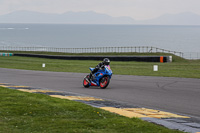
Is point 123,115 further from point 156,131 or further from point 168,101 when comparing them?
point 168,101

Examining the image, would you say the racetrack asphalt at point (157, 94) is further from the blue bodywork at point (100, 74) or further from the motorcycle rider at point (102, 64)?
the motorcycle rider at point (102, 64)

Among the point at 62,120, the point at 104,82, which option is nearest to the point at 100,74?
the point at 104,82

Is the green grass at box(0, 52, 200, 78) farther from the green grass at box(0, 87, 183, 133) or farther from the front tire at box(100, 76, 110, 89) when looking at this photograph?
the green grass at box(0, 87, 183, 133)

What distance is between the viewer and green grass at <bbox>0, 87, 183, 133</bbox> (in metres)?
7.77

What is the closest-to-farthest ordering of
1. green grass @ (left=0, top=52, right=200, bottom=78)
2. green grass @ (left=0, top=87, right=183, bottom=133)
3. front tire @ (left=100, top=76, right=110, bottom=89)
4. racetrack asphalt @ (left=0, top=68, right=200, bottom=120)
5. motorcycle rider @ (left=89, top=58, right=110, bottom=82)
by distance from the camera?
green grass @ (left=0, top=87, right=183, bottom=133)
racetrack asphalt @ (left=0, top=68, right=200, bottom=120)
motorcycle rider @ (left=89, top=58, right=110, bottom=82)
front tire @ (left=100, top=76, right=110, bottom=89)
green grass @ (left=0, top=52, right=200, bottom=78)

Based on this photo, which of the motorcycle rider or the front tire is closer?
the motorcycle rider

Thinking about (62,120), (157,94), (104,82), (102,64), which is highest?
(102,64)

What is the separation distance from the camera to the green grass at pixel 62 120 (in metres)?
7.77

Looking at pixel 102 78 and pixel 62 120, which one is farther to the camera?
pixel 102 78

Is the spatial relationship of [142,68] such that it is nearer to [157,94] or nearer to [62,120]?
[157,94]

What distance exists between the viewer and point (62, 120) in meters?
8.75

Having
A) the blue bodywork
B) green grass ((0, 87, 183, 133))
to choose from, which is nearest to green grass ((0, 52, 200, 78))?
the blue bodywork

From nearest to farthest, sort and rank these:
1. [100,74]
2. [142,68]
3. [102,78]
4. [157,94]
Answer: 1. [157,94]
2. [100,74]
3. [102,78]
4. [142,68]

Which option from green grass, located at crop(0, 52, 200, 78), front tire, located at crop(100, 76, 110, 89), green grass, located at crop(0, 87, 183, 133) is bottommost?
green grass, located at crop(0, 87, 183, 133)
